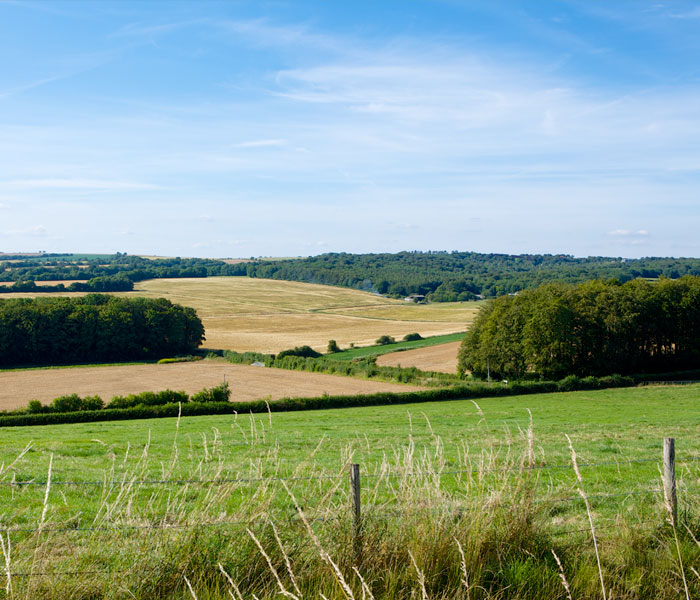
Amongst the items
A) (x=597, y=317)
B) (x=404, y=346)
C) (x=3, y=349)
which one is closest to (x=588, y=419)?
(x=597, y=317)

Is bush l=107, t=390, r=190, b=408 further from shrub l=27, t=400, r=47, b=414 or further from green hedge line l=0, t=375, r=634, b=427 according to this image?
shrub l=27, t=400, r=47, b=414

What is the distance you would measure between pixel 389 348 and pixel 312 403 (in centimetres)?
3999

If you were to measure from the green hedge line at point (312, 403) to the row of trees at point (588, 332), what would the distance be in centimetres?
556

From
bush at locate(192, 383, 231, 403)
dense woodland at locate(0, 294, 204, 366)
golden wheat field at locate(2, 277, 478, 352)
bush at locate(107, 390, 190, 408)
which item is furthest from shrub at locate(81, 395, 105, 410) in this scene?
golden wheat field at locate(2, 277, 478, 352)

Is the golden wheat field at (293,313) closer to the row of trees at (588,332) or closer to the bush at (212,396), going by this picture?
the row of trees at (588,332)

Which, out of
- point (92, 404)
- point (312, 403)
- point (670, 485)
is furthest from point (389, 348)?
point (670, 485)

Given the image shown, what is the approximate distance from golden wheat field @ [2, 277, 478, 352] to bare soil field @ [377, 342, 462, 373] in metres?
6.69

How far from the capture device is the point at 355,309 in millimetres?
127250

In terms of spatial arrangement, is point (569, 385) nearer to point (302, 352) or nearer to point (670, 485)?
point (302, 352)

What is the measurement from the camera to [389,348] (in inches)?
3113

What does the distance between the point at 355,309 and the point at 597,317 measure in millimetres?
Result: 73454

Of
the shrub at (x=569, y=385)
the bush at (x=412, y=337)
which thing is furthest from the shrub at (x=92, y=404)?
the bush at (x=412, y=337)

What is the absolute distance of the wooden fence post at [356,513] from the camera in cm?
518

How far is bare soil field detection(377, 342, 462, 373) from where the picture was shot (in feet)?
210
